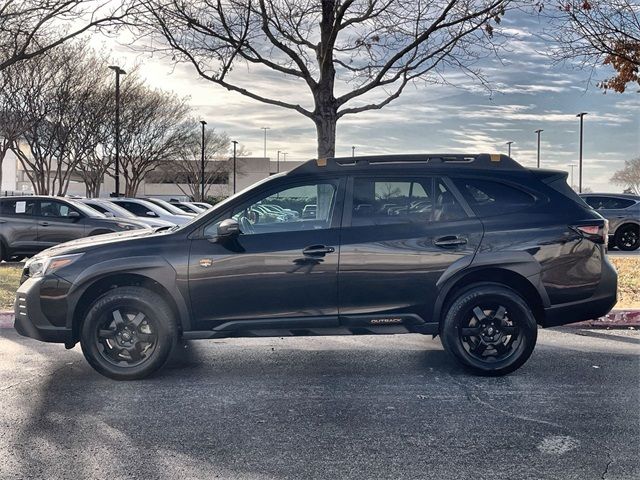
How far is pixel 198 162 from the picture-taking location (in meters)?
59.7

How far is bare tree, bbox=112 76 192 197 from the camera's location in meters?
35.2

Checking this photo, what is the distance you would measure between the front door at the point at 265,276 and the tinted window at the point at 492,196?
1.26 m

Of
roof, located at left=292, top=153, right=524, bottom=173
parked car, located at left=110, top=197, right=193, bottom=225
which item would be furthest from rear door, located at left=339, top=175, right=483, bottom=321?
parked car, located at left=110, top=197, right=193, bottom=225

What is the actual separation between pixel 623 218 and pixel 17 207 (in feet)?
51.5

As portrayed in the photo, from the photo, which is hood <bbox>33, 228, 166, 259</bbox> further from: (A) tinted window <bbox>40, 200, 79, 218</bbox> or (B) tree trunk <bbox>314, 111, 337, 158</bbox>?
(A) tinted window <bbox>40, 200, 79, 218</bbox>

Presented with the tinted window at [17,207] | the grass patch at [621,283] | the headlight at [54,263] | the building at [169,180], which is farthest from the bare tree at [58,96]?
the building at [169,180]

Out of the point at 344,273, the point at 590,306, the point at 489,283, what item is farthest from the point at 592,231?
the point at 344,273

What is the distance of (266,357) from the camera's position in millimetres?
6258

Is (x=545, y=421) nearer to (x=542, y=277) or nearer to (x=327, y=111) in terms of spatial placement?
(x=542, y=277)

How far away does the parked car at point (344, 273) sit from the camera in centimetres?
529

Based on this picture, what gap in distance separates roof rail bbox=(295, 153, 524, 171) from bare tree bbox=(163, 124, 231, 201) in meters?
42.4

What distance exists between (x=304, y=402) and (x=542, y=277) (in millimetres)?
2379

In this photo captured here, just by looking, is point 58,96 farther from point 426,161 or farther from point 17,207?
point 426,161

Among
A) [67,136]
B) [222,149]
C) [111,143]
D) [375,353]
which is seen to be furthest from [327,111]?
[222,149]
